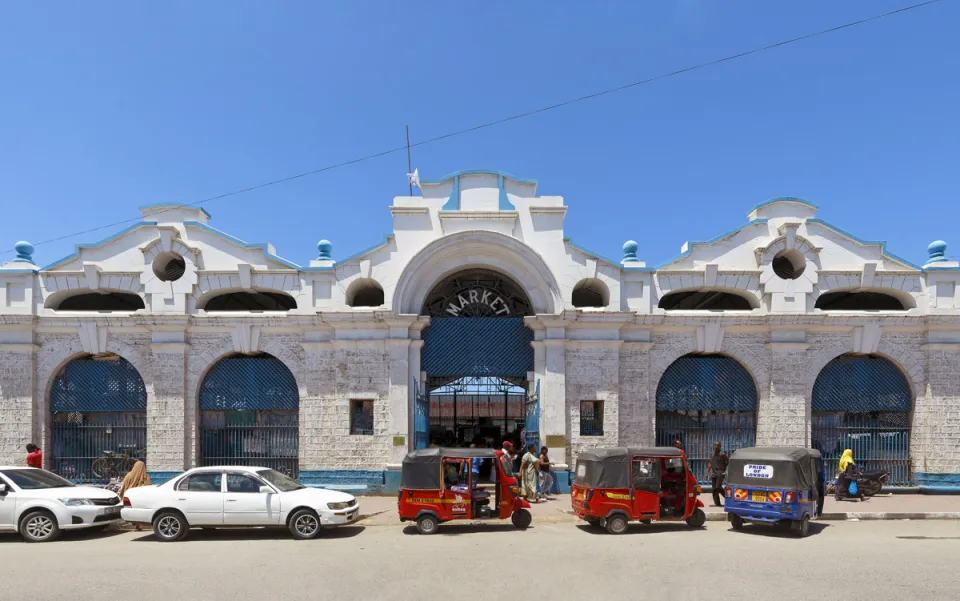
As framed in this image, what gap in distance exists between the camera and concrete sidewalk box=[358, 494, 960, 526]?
14.3 m

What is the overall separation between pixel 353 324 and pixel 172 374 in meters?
5.23

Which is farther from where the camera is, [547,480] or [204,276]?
[204,276]

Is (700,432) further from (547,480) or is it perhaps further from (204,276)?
(204,276)

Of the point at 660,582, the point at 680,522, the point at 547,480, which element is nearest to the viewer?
the point at 660,582

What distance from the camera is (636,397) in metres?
17.8

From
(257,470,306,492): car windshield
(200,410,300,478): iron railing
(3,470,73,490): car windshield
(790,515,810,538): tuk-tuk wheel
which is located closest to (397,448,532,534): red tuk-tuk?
(257,470,306,492): car windshield

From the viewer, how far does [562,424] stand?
56.7 ft

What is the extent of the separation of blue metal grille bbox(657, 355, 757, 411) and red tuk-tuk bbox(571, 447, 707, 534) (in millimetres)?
4719

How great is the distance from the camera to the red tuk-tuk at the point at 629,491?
41.9ft

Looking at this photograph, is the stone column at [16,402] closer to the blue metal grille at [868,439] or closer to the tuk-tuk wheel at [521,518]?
the tuk-tuk wheel at [521,518]

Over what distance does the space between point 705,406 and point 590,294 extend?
4.53m

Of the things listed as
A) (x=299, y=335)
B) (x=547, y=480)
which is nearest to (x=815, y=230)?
(x=547, y=480)

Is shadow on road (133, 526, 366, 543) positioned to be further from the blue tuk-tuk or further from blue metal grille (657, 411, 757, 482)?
blue metal grille (657, 411, 757, 482)

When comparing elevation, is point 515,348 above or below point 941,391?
above
